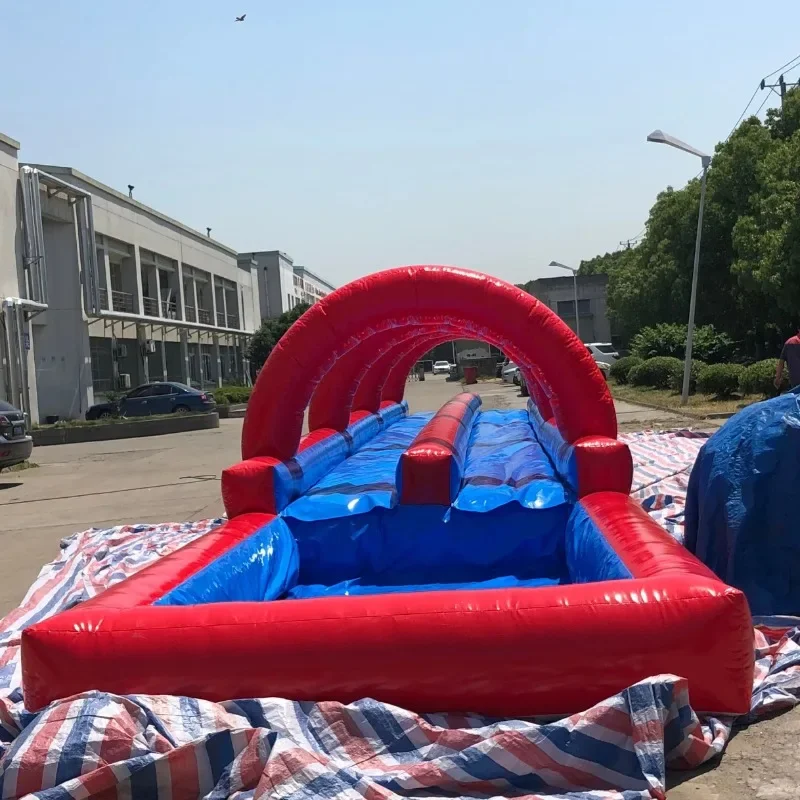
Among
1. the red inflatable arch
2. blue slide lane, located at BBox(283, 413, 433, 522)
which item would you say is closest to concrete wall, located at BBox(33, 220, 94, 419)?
blue slide lane, located at BBox(283, 413, 433, 522)

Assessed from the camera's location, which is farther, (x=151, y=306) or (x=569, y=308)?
(x=569, y=308)

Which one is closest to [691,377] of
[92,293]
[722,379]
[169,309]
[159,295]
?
[722,379]

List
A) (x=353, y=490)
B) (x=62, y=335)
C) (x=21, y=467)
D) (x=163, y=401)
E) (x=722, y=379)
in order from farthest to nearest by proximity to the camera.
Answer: (x=62, y=335)
(x=163, y=401)
(x=722, y=379)
(x=21, y=467)
(x=353, y=490)

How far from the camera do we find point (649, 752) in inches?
115

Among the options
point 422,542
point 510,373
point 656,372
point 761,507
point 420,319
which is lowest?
point 422,542

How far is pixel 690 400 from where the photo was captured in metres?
18.7

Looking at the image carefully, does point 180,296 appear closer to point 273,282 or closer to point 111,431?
point 111,431

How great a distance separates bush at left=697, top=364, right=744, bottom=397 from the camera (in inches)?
689

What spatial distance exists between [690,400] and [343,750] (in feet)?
55.5

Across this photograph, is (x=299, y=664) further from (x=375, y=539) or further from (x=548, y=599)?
(x=375, y=539)

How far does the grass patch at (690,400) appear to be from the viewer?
16266 millimetres

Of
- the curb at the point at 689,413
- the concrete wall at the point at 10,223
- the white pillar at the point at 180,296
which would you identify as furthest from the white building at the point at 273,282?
the curb at the point at 689,413

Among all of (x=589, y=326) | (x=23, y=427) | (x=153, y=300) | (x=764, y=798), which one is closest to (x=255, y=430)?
(x=764, y=798)

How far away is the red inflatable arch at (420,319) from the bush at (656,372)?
1694 cm
